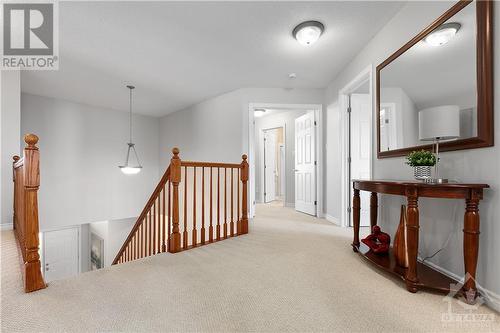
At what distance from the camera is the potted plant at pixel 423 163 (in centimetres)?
177

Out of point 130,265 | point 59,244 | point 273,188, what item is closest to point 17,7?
point 130,265

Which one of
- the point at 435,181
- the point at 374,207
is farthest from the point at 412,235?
the point at 374,207

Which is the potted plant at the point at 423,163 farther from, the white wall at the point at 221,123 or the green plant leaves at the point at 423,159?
the white wall at the point at 221,123

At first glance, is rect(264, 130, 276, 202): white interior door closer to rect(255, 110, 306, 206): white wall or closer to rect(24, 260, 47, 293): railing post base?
rect(255, 110, 306, 206): white wall

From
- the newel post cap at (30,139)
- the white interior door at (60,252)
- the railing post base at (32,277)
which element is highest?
the newel post cap at (30,139)

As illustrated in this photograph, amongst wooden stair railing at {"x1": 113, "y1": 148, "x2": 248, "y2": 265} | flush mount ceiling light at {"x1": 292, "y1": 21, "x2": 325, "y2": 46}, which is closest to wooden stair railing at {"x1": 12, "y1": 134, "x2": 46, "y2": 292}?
Result: wooden stair railing at {"x1": 113, "y1": 148, "x2": 248, "y2": 265}

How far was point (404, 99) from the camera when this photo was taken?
230cm

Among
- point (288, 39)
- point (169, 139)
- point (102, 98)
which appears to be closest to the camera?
point (288, 39)

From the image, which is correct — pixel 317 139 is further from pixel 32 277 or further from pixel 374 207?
pixel 32 277

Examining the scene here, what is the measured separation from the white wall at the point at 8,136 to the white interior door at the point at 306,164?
467 centimetres

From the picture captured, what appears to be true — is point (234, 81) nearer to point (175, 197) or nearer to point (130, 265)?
point (175, 197)

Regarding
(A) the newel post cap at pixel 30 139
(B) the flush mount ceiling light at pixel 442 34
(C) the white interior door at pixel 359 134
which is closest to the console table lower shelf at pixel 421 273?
(C) the white interior door at pixel 359 134

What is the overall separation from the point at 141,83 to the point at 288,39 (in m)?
2.74

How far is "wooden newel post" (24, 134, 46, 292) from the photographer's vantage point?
5.35 feet
